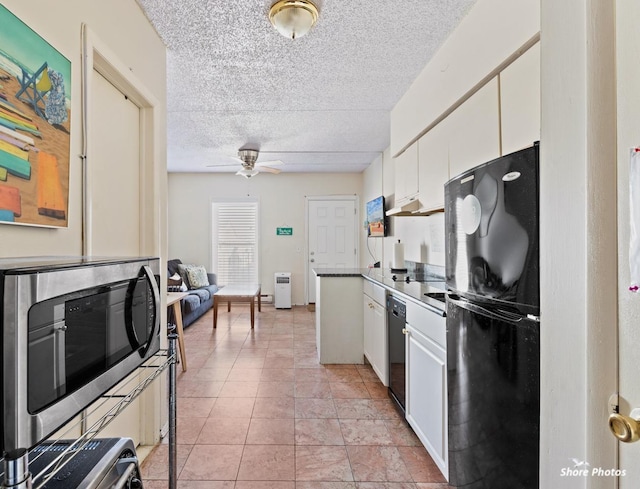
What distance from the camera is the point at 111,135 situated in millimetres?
1745

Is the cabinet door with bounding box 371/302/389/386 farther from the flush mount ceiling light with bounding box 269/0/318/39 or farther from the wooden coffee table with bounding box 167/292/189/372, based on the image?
the flush mount ceiling light with bounding box 269/0/318/39

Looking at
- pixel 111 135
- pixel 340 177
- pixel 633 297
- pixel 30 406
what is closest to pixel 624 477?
pixel 633 297

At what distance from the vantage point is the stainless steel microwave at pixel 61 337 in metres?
0.62

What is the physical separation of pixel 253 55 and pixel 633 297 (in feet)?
8.16

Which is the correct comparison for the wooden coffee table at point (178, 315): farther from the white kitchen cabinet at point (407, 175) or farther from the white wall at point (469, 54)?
the white wall at point (469, 54)

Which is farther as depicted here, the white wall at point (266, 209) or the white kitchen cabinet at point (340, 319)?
the white wall at point (266, 209)

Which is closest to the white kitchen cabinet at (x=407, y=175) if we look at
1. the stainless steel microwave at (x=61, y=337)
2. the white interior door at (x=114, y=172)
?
the white interior door at (x=114, y=172)

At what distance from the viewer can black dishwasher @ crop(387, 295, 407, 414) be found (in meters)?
2.23

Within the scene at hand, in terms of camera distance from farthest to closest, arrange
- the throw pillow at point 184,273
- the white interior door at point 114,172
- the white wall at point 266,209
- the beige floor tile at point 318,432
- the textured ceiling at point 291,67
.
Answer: the white wall at point 266,209 → the throw pillow at point 184,273 → the beige floor tile at point 318,432 → the textured ceiling at point 291,67 → the white interior door at point 114,172

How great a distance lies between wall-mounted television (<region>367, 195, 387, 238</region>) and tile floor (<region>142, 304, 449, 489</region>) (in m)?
2.20

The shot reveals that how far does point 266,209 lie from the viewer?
6.47m

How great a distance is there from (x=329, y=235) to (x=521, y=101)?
5061mm

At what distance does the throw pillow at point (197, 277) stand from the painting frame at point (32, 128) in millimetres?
4631

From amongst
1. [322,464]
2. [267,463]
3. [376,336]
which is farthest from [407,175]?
[267,463]
